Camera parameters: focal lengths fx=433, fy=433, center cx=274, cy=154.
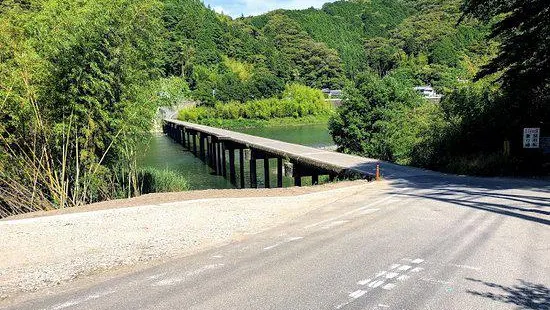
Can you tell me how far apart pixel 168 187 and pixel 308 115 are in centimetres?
6615

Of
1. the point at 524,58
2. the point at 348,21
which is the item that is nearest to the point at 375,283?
the point at 524,58

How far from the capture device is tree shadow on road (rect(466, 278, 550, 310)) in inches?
158

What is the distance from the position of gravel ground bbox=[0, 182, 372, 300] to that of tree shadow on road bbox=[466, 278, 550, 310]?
12.2 ft

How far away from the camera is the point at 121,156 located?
46.7 feet

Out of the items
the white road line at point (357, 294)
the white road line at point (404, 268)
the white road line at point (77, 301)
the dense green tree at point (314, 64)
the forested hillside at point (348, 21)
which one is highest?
the forested hillside at point (348, 21)

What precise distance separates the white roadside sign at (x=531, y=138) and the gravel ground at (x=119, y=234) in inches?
303

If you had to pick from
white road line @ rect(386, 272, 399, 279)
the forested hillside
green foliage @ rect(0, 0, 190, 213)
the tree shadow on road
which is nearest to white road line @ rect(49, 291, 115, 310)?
white road line @ rect(386, 272, 399, 279)

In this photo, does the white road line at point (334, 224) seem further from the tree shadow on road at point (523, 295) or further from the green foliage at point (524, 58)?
the green foliage at point (524, 58)

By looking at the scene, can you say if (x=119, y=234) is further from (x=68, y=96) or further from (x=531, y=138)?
(x=531, y=138)

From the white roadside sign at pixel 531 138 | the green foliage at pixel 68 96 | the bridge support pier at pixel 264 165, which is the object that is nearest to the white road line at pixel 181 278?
the green foliage at pixel 68 96

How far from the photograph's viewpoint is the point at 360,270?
16.3 feet

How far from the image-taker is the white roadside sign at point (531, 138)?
13.7 metres

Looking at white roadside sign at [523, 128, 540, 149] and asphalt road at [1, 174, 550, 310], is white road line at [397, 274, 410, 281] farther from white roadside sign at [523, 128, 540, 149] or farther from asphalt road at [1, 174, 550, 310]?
white roadside sign at [523, 128, 540, 149]

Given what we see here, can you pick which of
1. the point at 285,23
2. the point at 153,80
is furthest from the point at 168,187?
the point at 285,23
